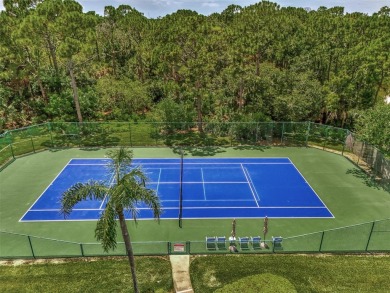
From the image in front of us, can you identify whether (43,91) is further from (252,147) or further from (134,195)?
(134,195)

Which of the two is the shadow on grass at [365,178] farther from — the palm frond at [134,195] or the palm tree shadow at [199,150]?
the palm frond at [134,195]

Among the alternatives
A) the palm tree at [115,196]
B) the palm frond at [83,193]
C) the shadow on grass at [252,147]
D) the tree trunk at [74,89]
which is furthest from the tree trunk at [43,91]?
the palm tree at [115,196]

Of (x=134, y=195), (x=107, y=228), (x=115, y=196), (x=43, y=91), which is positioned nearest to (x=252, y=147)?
(x=134, y=195)

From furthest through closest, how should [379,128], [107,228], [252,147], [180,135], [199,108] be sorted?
[180,135] → [199,108] → [252,147] → [379,128] → [107,228]

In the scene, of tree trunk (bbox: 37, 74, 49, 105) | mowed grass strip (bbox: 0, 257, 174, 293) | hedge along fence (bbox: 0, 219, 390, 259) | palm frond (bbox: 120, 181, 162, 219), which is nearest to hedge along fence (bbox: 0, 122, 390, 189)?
tree trunk (bbox: 37, 74, 49, 105)

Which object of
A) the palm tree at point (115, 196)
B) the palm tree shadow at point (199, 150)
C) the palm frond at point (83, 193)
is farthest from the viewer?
the palm tree shadow at point (199, 150)
